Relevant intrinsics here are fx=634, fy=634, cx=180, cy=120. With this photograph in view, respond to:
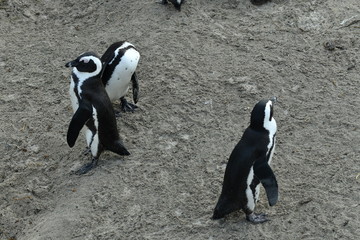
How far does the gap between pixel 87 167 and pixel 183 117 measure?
3.03 ft

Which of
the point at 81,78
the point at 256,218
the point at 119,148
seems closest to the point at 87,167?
the point at 119,148

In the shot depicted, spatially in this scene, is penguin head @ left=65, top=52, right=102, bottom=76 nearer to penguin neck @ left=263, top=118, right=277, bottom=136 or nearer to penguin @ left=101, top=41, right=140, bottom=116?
penguin @ left=101, top=41, right=140, bottom=116

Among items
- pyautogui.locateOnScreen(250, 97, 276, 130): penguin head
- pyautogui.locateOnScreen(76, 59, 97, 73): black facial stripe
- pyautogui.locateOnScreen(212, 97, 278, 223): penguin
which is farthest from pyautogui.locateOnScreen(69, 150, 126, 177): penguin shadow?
pyautogui.locateOnScreen(250, 97, 276, 130): penguin head

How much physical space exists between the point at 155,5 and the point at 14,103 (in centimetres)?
188

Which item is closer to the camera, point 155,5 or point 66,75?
point 66,75

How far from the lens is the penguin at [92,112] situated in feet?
14.7

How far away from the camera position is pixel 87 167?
470 cm

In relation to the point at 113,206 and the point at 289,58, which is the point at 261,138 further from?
the point at 289,58

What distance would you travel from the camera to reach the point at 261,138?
385 centimetres

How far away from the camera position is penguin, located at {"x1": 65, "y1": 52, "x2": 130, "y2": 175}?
4492 mm

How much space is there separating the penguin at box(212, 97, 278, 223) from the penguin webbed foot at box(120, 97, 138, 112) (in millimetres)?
1601

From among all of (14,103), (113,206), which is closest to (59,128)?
(14,103)

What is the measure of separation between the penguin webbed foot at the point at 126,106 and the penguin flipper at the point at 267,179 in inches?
69.5

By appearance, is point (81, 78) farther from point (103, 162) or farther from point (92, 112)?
point (103, 162)
